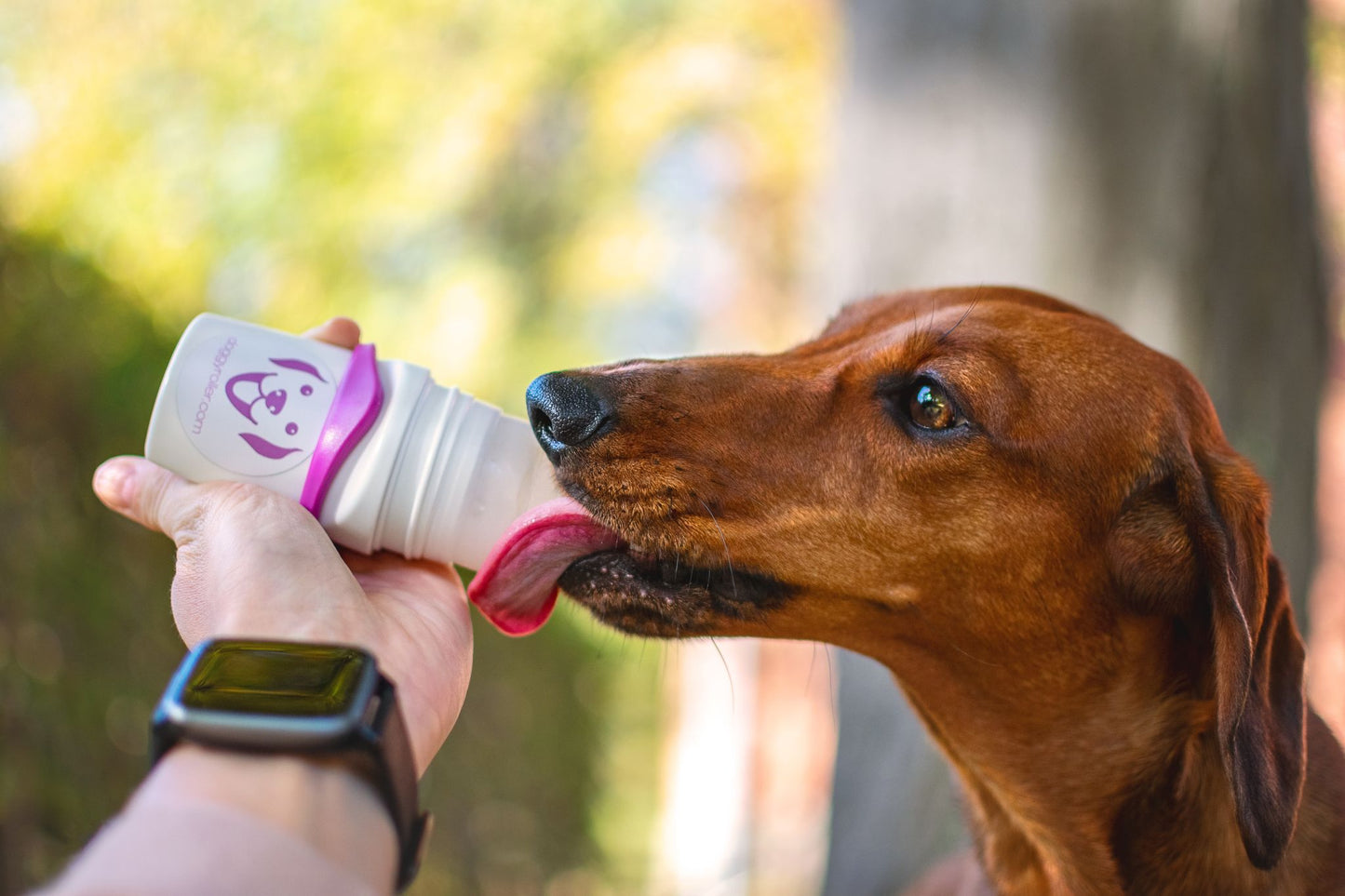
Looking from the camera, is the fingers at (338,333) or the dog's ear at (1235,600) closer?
the dog's ear at (1235,600)

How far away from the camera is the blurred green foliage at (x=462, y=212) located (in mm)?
6672

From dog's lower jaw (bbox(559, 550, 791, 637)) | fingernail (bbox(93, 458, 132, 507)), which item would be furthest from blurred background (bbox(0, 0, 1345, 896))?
dog's lower jaw (bbox(559, 550, 791, 637))

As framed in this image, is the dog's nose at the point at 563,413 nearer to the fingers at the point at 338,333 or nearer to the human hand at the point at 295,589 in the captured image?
the human hand at the point at 295,589

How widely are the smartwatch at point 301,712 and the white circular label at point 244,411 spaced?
21.4 inches

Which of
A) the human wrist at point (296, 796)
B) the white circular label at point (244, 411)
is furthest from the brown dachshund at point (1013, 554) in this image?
the human wrist at point (296, 796)

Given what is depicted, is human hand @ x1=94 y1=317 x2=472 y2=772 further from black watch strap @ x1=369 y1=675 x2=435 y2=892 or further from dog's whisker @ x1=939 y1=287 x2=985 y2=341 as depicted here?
dog's whisker @ x1=939 y1=287 x2=985 y2=341

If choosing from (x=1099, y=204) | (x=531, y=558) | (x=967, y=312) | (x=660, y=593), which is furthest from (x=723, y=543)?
(x=1099, y=204)

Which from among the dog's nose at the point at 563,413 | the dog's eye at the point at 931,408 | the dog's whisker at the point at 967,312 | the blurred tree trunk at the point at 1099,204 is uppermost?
the blurred tree trunk at the point at 1099,204

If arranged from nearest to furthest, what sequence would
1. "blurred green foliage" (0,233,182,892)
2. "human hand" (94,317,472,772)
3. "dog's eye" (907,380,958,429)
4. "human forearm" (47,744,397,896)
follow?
"human forearm" (47,744,397,896), "human hand" (94,317,472,772), "dog's eye" (907,380,958,429), "blurred green foliage" (0,233,182,892)

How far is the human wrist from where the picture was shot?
1405mm

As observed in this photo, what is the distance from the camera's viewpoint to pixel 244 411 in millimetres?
2080

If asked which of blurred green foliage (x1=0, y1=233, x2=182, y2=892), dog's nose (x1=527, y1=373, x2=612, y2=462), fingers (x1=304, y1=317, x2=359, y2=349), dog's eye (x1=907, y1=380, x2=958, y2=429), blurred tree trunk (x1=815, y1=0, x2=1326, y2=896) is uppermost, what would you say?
blurred tree trunk (x1=815, y1=0, x2=1326, y2=896)

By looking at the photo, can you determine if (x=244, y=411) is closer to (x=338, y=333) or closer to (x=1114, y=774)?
(x=338, y=333)

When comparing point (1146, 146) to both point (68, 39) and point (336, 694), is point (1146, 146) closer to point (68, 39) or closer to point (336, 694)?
point (336, 694)
